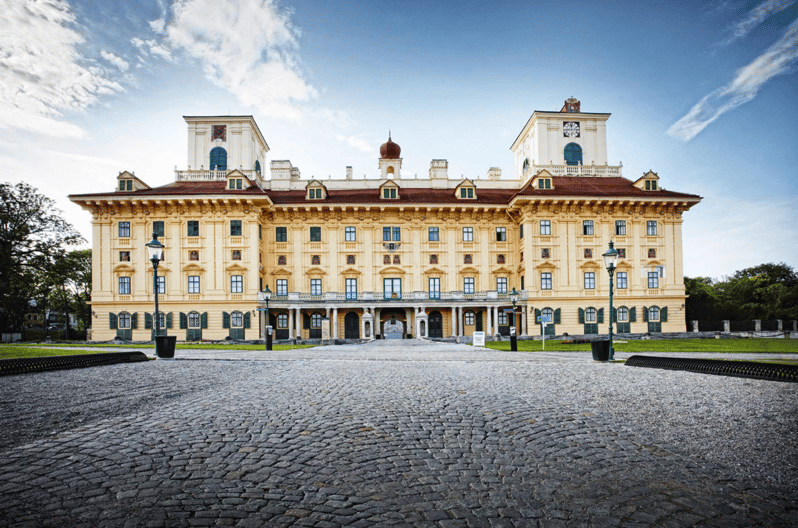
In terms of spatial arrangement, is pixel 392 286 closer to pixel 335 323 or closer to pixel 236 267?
pixel 335 323

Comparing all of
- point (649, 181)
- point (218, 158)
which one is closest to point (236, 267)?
point (218, 158)

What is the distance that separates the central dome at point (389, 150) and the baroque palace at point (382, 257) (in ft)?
27.3

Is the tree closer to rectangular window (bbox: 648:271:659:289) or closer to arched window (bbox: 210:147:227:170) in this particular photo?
arched window (bbox: 210:147:227:170)

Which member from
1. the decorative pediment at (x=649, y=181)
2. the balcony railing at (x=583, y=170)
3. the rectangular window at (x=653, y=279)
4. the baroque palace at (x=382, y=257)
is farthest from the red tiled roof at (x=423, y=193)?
the rectangular window at (x=653, y=279)

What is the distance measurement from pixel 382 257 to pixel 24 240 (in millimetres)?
30909

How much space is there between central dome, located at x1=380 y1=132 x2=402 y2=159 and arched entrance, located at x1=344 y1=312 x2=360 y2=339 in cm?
1996

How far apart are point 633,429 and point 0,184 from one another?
164 feet

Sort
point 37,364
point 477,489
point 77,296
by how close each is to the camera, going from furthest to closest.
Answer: point 77,296 → point 37,364 → point 477,489

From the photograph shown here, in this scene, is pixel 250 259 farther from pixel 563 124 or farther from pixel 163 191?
pixel 563 124

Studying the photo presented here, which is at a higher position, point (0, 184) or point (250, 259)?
point (0, 184)

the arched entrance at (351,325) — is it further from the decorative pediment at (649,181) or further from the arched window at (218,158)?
the decorative pediment at (649,181)

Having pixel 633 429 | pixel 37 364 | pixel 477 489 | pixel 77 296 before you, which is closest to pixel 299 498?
pixel 477 489

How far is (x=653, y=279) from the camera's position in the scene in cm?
4653

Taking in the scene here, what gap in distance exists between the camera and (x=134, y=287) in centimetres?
4497
